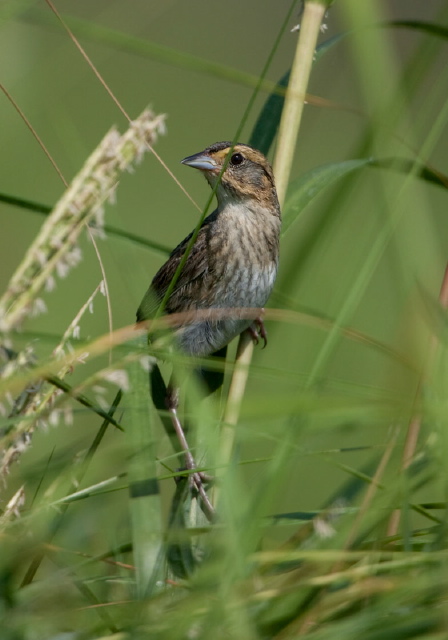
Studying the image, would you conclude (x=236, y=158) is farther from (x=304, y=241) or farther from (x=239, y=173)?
(x=304, y=241)

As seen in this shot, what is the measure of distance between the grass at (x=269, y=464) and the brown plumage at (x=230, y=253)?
1.35 meters

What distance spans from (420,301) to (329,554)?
1.37 feet

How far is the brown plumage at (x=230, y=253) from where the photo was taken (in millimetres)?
2896

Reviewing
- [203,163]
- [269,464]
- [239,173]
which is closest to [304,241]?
[269,464]

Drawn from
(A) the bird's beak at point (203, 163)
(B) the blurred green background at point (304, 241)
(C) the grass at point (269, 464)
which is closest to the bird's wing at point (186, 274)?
(B) the blurred green background at point (304, 241)

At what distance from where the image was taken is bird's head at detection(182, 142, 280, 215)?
113 inches

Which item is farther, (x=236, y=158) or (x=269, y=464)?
(x=236, y=158)

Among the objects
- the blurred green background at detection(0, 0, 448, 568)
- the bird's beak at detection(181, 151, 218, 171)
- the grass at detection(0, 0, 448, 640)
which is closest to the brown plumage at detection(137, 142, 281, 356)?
the bird's beak at detection(181, 151, 218, 171)

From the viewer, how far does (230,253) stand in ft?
9.81

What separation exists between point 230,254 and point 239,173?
0.27 meters

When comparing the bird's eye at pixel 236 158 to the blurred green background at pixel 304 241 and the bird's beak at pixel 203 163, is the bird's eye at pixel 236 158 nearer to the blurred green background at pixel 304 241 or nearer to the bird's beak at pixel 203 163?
the bird's beak at pixel 203 163

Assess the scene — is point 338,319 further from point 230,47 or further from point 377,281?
point 230,47

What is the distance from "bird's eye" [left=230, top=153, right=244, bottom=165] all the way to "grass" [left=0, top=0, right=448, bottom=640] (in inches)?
56.1

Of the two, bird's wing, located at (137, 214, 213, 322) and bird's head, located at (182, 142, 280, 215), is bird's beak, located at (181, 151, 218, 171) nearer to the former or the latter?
bird's head, located at (182, 142, 280, 215)
